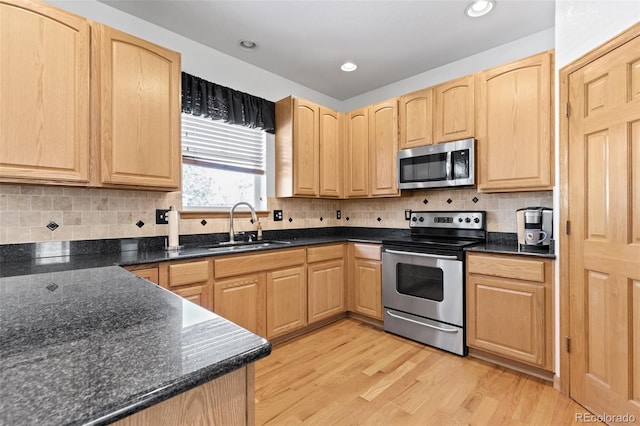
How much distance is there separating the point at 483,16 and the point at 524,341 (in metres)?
2.44

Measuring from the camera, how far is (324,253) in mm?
3076

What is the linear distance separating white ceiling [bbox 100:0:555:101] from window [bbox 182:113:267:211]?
73cm

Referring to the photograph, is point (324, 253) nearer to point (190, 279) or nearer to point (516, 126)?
point (190, 279)

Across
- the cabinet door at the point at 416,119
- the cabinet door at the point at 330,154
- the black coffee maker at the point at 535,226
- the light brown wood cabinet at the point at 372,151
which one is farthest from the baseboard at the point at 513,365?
the cabinet door at the point at 330,154

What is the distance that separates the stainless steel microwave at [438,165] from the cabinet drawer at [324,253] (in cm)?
90

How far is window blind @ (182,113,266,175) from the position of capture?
2.74 meters

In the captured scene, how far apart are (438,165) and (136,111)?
246 cm

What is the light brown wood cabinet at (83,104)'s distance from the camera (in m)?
1.67

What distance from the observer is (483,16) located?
2.40m

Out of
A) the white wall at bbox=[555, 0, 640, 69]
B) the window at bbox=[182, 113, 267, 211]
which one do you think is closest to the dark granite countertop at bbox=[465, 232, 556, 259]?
the white wall at bbox=[555, 0, 640, 69]

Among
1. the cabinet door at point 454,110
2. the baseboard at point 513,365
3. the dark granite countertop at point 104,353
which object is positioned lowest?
the baseboard at point 513,365

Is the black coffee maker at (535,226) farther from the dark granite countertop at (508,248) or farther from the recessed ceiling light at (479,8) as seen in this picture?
the recessed ceiling light at (479,8)

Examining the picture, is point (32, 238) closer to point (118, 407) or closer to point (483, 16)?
point (118, 407)

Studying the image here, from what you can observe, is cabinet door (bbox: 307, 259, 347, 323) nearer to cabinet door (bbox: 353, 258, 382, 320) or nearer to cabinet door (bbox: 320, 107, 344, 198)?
cabinet door (bbox: 353, 258, 382, 320)
